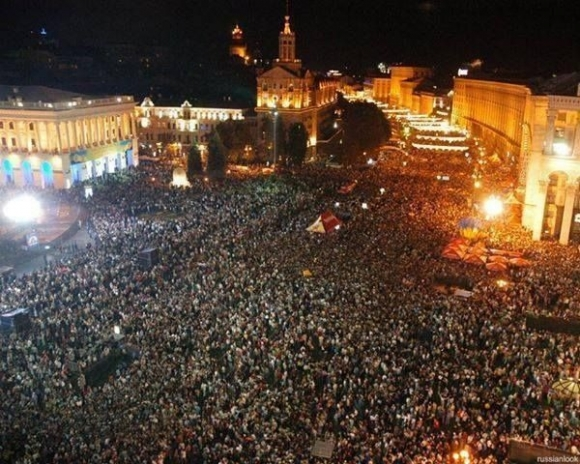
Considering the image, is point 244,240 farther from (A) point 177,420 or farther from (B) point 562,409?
(B) point 562,409

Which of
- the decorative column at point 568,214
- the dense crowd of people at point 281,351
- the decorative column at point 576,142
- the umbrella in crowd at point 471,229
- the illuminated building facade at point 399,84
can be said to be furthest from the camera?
the illuminated building facade at point 399,84

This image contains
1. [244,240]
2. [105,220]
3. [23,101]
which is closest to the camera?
[244,240]

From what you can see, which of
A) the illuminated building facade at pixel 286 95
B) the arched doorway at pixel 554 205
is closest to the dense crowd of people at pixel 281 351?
the arched doorway at pixel 554 205

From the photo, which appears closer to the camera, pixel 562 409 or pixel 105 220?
pixel 562 409

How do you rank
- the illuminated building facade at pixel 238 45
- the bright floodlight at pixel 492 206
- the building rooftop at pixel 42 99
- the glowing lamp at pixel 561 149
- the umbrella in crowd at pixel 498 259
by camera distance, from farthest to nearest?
1. the illuminated building facade at pixel 238 45
2. the building rooftop at pixel 42 99
3. the bright floodlight at pixel 492 206
4. the glowing lamp at pixel 561 149
5. the umbrella in crowd at pixel 498 259

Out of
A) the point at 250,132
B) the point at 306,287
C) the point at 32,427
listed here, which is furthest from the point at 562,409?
the point at 250,132

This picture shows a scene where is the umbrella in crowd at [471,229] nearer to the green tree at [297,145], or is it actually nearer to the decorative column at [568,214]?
the decorative column at [568,214]
